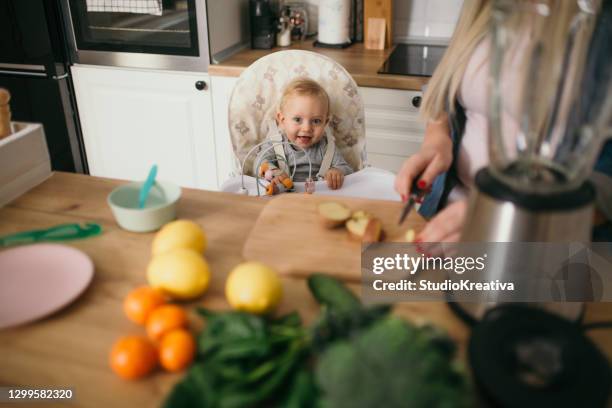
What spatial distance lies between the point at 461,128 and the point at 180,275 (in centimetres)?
73

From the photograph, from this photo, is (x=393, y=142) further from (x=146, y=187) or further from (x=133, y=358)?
(x=133, y=358)

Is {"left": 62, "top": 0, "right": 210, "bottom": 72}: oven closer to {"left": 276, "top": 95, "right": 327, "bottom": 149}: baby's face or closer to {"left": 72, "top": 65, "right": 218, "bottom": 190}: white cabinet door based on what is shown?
{"left": 72, "top": 65, "right": 218, "bottom": 190}: white cabinet door

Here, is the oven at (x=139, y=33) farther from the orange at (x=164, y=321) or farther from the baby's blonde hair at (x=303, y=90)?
the orange at (x=164, y=321)

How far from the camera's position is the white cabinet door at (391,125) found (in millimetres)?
1912

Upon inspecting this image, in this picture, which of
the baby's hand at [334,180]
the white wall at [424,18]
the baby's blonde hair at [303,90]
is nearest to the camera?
the baby's hand at [334,180]

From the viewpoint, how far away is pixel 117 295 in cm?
74

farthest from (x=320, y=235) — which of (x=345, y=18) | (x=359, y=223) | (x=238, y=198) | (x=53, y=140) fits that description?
(x=53, y=140)

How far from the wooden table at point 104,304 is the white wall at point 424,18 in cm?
164

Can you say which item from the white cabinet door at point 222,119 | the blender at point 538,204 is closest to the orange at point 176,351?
the blender at point 538,204

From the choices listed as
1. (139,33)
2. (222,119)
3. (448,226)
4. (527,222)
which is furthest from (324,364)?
(139,33)

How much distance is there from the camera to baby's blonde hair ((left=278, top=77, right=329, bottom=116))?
61.6 inches

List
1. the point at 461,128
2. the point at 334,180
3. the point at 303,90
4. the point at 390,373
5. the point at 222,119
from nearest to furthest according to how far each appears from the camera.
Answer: the point at 390,373 → the point at 461,128 → the point at 334,180 → the point at 303,90 → the point at 222,119

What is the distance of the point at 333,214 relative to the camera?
917 millimetres

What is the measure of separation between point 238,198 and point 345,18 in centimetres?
143
